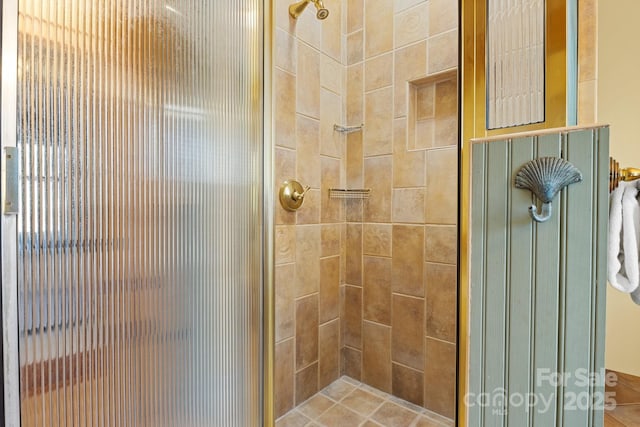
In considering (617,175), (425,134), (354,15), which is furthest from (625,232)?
(354,15)

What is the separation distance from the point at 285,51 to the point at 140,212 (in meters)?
1.03

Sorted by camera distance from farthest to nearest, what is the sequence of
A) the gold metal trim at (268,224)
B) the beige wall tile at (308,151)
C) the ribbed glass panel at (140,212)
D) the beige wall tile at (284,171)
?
the beige wall tile at (308,151) < the beige wall tile at (284,171) < the gold metal trim at (268,224) < the ribbed glass panel at (140,212)

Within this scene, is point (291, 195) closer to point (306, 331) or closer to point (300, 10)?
point (306, 331)

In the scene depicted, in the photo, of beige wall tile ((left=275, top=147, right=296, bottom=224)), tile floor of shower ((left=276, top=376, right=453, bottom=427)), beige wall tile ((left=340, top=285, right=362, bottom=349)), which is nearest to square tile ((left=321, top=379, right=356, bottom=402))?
tile floor of shower ((left=276, top=376, right=453, bottom=427))

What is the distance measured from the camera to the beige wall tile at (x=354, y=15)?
1.67 metres

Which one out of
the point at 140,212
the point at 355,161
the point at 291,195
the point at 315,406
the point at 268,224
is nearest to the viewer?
the point at 140,212

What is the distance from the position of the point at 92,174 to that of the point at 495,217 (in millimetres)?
861

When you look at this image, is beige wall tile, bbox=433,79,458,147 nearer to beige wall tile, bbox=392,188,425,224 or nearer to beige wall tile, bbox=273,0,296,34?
beige wall tile, bbox=392,188,425,224

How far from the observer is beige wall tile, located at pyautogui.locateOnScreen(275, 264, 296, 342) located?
136cm

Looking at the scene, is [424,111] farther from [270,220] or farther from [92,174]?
[92,174]

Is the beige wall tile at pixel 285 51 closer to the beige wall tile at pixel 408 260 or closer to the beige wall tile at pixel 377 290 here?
the beige wall tile at pixel 408 260

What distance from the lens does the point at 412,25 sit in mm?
1482

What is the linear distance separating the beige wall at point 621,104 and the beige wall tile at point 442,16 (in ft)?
2.35

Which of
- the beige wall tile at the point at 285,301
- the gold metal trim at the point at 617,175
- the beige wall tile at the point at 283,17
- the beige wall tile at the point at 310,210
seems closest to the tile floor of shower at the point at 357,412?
the beige wall tile at the point at 285,301
